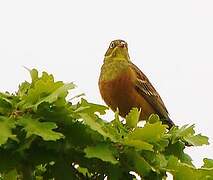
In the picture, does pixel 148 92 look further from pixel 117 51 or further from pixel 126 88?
pixel 117 51

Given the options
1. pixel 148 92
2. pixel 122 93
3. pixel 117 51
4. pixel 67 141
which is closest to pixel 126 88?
pixel 122 93

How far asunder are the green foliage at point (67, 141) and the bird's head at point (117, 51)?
13.3ft

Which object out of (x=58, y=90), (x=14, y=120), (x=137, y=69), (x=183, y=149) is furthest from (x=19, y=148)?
(x=137, y=69)

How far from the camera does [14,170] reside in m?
2.68

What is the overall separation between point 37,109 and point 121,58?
433cm

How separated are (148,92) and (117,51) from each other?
0.62 metres

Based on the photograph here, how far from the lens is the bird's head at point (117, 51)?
680 cm

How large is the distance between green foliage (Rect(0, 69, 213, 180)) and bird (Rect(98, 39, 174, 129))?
314 cm

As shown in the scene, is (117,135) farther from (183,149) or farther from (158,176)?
(183,149)

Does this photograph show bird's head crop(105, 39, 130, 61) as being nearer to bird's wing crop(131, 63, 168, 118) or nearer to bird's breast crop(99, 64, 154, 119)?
bird's wing crop(131, 63, 168, 118)

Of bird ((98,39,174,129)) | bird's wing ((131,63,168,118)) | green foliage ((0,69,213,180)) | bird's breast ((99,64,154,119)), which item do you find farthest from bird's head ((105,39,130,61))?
green foliage ((0,69,213,180))

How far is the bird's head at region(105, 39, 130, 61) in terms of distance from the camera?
680 cm

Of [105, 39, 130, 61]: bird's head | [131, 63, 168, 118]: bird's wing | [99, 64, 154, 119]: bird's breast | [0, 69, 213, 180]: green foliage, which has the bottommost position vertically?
[0, 69, 213, 180]: green foliage

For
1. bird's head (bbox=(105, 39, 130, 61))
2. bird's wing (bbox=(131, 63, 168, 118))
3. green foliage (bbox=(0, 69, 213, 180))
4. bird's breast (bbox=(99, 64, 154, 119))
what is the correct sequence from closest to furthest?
green foliage (bbox=(0, 69, 213, 180))
bird's breast (bbox=(99, 64, 154, 119))
bird's wing (bbox=(131, 63, 168, 118))
bird's head (bbox=(105, 39, 130, 61))
